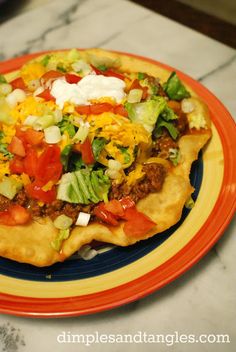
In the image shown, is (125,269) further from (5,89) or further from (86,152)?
(5,89)

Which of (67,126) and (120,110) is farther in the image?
(120,110)

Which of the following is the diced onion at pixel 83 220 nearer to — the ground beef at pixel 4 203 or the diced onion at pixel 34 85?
the ground beef at pixel 4 203

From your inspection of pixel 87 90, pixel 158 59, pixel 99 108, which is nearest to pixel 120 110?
pixel 99 108

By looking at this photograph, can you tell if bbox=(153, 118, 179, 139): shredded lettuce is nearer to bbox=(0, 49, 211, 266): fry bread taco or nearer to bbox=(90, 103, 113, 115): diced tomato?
bbox=(0, 49, 211, 266): fry bread taco

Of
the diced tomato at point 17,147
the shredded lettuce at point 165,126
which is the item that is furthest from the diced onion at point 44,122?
the shredded lettuce at point 165,126

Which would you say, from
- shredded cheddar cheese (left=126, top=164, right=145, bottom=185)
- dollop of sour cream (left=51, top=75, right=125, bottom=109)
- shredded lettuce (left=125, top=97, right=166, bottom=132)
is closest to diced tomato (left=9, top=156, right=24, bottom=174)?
dollop of sour cream (left=51, top=75, right=125, bottom=109)

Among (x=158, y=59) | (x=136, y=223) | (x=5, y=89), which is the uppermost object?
(x=5, y=89)

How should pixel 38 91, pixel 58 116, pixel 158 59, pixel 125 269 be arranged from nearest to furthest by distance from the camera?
pixel 125 269, pixel 58 116, pixel 38 91, pixel 158 59

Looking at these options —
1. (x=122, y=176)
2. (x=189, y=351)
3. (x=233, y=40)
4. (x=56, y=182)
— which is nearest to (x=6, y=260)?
(x=56, y=182)
